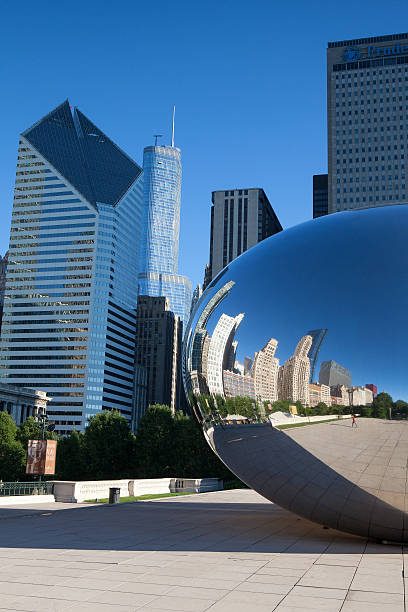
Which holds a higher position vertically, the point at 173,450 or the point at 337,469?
the point at 337,469

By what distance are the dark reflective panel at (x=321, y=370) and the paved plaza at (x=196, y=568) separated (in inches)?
40.3

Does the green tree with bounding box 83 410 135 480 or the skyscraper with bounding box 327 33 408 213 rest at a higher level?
the skyscraper with bounding box 327 33 408 213

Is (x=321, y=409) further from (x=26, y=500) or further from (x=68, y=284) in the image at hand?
(x=68, y=284)

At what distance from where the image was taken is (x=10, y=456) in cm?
6688

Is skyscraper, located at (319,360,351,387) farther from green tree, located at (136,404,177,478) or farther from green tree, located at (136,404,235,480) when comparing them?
green tree, located at (136,404,177,478)

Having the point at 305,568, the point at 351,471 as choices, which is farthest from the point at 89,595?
the point at 351,471

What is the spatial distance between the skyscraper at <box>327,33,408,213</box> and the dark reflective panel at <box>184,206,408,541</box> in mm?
152422

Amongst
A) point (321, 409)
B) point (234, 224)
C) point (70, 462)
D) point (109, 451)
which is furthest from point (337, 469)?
point (234, 224)

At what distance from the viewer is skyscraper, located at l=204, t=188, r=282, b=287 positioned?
602 ft

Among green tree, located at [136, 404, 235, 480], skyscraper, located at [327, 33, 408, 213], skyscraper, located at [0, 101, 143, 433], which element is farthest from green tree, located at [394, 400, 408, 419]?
skyscraper, located at [0, 101, 143, 433]

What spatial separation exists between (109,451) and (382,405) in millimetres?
59396

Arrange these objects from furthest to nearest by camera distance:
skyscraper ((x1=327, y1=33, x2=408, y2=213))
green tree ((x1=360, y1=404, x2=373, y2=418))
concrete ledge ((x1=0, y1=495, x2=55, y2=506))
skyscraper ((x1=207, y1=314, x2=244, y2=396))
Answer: skyscraper ((x1=327, y1=33, x2=408, y2=213)) → concrete ledge ((x1=0, y1=495, x2=55, y2=506)) → skyscraper ((x1=207, y1=314, x2=244, y2=396)) → green tree ((x1=360, y1=404, x2=373, y2=418))

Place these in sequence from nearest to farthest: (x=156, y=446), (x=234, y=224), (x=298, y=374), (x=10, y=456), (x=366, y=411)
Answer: (x=366, y=411), (x=298, y=374), (x=156, y=446), (x=10, y=456), (x=234, y=224)

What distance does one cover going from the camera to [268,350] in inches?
399
